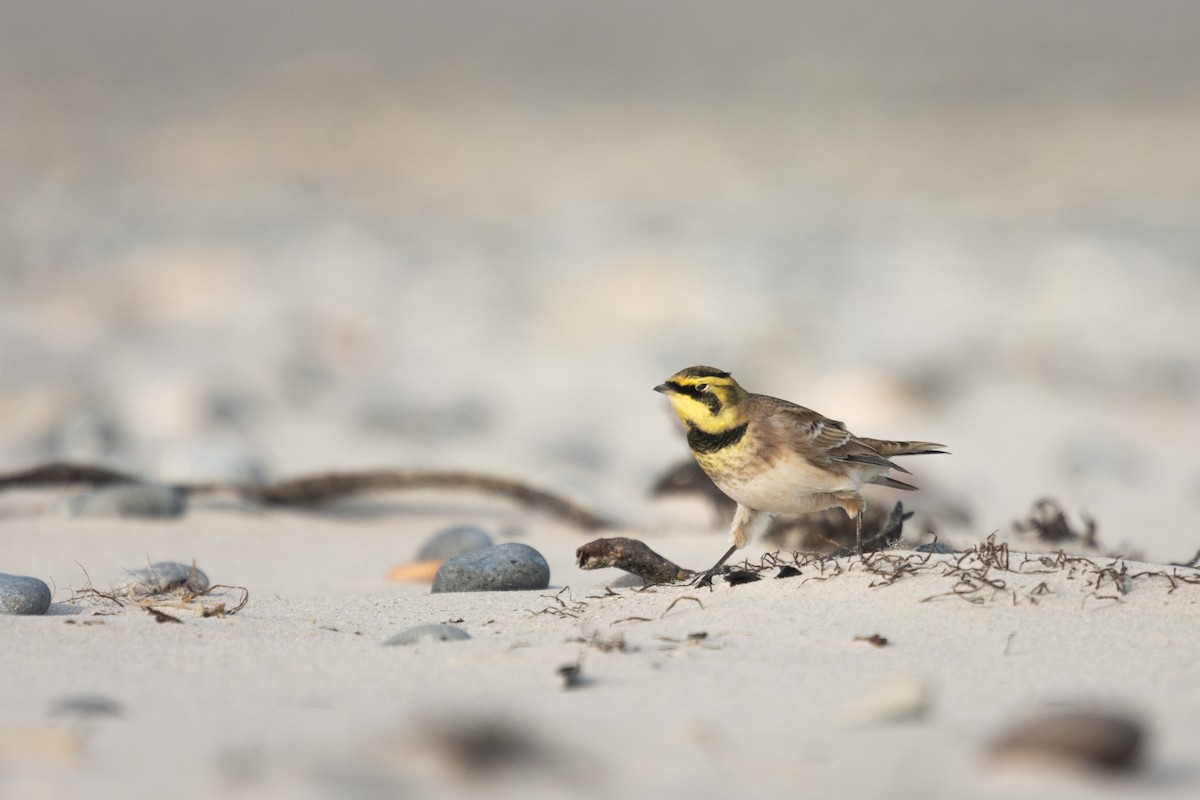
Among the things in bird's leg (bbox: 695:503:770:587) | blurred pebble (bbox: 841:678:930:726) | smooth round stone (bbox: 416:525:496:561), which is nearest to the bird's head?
bird's leg (bbox: 695:503:770:587)

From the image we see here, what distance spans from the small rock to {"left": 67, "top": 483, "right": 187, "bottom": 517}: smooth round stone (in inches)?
88.5

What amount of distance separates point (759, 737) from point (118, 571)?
4.03 metres

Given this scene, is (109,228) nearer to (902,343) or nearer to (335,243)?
(335,243)

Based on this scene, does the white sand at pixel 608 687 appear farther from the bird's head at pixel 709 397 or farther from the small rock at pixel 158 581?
the bird's head at pixel 709 397

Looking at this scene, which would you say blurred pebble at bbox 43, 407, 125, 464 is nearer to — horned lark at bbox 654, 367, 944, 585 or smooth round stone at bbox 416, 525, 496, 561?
smooth round stone at bbox 416, 525, 496, 561

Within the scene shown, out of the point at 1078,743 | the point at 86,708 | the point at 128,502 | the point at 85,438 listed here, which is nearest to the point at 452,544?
the point at 128,502

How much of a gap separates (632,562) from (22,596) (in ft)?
6.73

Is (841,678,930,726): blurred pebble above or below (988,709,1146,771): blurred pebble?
above

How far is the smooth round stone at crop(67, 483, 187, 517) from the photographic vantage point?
689 centimetres

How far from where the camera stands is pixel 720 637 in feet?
12.2

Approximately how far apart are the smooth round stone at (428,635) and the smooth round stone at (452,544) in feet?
7.12

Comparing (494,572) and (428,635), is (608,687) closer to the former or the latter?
(428,635)

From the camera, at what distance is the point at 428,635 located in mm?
3750

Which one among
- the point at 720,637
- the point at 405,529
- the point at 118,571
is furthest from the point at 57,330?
the point at 720,637
